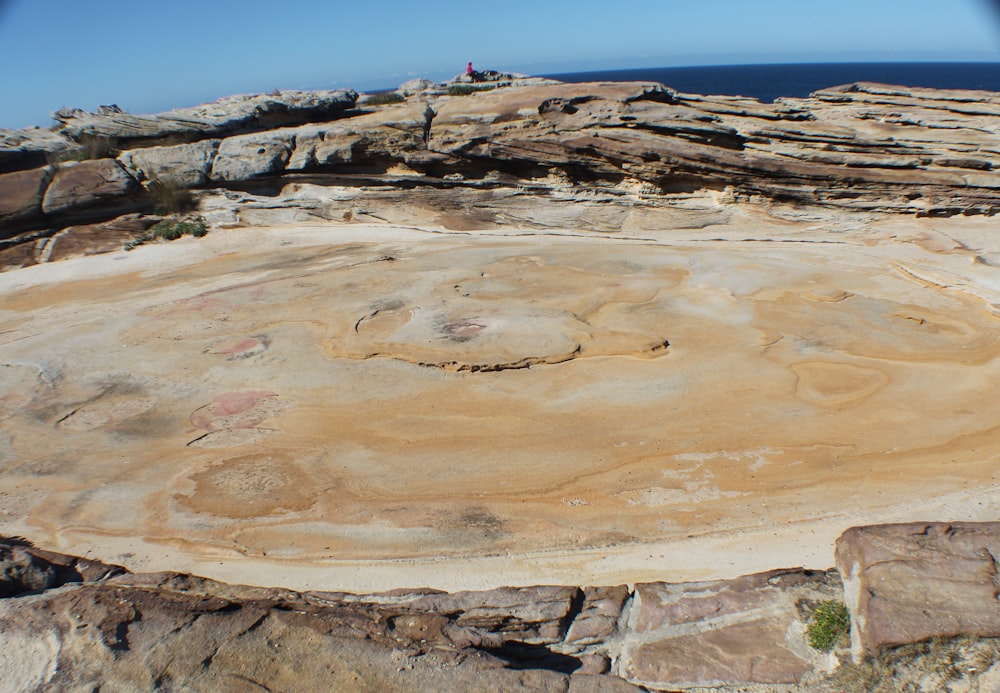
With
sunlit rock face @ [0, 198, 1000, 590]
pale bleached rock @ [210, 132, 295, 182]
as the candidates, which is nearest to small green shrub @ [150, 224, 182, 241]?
sunlit rock face @ [0, 198, 1000, 590]

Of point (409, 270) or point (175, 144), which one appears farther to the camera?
point (175, 144)

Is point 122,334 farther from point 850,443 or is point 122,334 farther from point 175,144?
point 850,443

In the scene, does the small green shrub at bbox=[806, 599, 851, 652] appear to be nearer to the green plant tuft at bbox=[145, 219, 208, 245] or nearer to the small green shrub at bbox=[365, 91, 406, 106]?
the green plant tuft at bbox=[145, 219, 208, 245]

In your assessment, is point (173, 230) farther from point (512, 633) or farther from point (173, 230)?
point (512, 633)

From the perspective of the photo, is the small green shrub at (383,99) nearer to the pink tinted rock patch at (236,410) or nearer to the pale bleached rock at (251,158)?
the pale bleached rock at (251,158)

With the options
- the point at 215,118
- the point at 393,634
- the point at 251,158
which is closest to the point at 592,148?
the point at 251,158

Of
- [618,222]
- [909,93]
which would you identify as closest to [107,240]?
[618,222]
